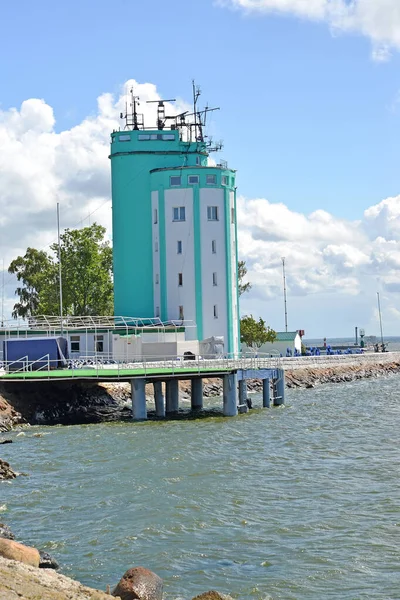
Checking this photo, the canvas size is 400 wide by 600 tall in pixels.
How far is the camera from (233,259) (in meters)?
76.9

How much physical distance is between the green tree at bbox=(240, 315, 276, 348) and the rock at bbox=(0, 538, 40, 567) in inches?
3091

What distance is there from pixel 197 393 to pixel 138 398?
7296mm

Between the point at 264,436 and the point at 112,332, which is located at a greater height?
the point at 112,332

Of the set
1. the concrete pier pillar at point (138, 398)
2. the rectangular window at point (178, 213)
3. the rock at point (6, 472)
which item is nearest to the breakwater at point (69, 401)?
the concrete pier pillar at point (138, 398)

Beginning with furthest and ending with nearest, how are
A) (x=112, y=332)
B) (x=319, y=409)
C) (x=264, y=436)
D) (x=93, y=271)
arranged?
1. (x=93, y=271)
2. (x=112, y=332)
3. (x=319, y=409)
4. (x=264, y=436)

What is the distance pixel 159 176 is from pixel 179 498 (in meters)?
51.6

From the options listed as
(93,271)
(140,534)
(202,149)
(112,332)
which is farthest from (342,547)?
(93,271)

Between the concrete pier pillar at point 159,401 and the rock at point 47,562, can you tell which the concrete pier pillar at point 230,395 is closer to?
the concrete pier pillar at point 159,401

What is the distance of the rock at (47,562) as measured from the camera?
64.6 ft

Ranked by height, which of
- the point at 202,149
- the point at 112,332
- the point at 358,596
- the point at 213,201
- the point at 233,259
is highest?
the point at 202,149

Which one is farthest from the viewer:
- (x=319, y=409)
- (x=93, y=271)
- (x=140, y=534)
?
(x=93, y=271)

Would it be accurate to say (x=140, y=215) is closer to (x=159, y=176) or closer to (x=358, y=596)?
(x=159, y=176)

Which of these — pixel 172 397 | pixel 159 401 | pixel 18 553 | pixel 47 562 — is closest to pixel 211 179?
pixel 172 397

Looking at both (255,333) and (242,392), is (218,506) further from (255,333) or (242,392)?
(255,333)
